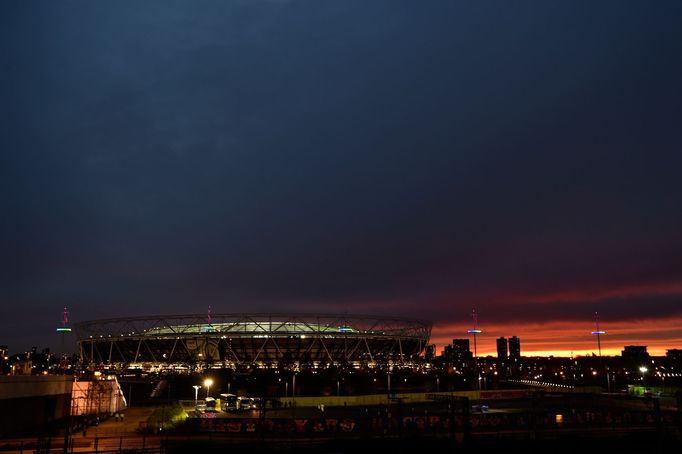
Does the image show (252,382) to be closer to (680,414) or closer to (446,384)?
(446,384)

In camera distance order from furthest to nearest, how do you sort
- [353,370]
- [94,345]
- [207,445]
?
[94,345] → [353,370] → [207,445]

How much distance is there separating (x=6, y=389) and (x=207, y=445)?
16363mm

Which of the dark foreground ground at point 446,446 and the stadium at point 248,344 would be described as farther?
the stadium at point 248,344

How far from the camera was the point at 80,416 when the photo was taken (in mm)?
48750

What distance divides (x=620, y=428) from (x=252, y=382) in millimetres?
72981

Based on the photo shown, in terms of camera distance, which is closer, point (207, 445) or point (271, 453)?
point (271, 453)

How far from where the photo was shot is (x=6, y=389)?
1474 inches

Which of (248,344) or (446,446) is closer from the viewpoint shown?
(446,446)

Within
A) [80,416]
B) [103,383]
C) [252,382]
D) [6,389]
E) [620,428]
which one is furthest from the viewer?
[252,382]

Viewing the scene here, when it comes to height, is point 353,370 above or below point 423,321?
below

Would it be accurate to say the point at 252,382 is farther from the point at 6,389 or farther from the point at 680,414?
the point at 680,414

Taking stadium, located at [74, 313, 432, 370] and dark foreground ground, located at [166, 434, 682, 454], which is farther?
stadium, located at [74, 313, 432, 370]

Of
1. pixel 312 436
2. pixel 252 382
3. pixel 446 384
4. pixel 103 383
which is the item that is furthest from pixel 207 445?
pixel 446 384

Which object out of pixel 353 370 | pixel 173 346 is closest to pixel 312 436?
pixel 353 370
